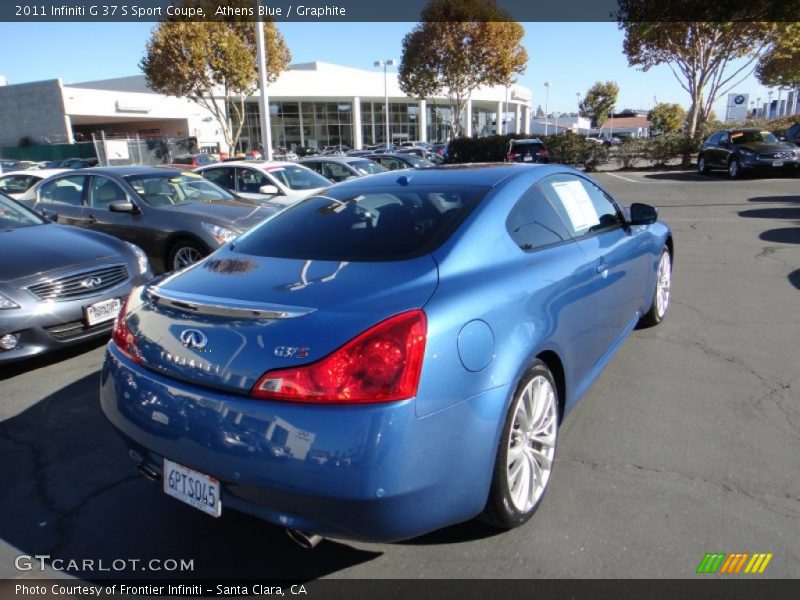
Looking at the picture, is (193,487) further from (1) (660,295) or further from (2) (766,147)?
(2) (766,147)

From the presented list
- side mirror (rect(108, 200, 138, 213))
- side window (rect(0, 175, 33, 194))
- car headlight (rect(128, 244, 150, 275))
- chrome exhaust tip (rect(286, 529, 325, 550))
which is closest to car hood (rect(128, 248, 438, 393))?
chrome exhaust tip (rect(286, 529, 325, 550))

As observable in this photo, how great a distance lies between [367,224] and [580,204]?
148 centimetres

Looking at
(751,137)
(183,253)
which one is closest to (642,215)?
(183,253)

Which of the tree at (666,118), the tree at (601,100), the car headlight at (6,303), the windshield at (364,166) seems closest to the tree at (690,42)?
the windshield at (364,166)

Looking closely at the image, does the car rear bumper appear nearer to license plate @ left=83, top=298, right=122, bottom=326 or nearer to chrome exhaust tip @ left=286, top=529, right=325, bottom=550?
chrome exhaust tip @ left=286, top=529, right=325, bottom=550

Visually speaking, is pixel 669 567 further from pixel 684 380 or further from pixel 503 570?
pixel 684 380

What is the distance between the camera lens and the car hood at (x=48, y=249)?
4.49 metres

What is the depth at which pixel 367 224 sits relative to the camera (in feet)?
9.57

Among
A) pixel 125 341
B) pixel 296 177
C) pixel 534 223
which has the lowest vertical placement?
pixel 125 341

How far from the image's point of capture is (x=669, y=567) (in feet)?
7.42

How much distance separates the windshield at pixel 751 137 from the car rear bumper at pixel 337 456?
68.9 ft

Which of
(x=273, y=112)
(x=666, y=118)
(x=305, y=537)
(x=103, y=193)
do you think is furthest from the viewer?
(x=666, y=118)

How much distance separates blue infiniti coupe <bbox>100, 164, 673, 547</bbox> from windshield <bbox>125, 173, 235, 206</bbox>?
4.90 m

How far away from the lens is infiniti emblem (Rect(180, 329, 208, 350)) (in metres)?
2.09
